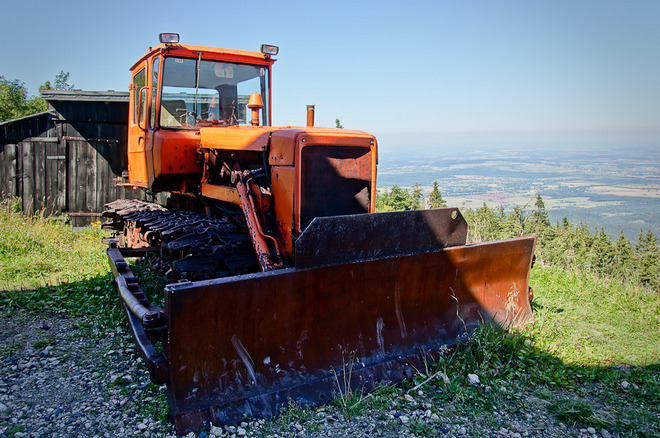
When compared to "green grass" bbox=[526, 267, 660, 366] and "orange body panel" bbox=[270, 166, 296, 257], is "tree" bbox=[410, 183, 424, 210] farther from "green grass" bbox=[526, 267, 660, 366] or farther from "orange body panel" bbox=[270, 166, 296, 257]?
"orange body panel" bbox=[270, 166, 296, 257]

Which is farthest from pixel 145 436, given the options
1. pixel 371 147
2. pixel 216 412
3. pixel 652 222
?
pixel 652 222

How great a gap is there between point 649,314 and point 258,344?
188 inches

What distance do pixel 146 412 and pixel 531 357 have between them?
297cm

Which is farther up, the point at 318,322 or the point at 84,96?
the point at 84,96

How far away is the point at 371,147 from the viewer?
4051mm

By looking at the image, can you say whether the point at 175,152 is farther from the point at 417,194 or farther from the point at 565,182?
the point at 565,182

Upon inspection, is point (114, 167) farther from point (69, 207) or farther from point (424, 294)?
point (424, 294)

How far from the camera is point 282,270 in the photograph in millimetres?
3129

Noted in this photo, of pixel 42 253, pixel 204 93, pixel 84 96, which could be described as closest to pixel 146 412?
pixel 204 93

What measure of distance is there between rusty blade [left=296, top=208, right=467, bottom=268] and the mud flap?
2 centimetres

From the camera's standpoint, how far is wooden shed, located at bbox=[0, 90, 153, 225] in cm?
996

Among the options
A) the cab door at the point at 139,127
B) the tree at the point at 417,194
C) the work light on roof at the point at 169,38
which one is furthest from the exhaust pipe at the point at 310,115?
the tree at the point at 417,194

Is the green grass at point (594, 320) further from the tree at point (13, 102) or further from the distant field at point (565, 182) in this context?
the tree at point (13, 102)

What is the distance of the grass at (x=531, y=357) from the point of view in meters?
3.06
